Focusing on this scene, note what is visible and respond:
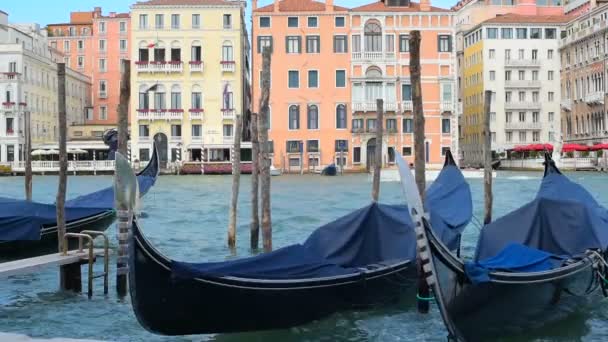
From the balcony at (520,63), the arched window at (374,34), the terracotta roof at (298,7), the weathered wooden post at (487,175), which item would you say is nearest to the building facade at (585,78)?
the balcony at (520,63)

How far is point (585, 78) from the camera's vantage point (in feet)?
127

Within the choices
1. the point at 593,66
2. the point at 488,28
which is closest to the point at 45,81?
the point at 488,28

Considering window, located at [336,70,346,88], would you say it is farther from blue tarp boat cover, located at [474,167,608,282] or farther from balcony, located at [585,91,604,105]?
blue tarp boat cover, located at [474,167,608,282]

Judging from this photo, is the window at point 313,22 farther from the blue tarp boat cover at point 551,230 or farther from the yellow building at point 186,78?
the blue tarp boat cover at point 551,230

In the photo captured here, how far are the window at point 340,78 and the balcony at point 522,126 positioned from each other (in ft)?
37.8

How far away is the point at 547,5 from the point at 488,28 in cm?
785

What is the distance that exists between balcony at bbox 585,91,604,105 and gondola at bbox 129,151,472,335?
32.7m

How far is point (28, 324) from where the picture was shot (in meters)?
6.07

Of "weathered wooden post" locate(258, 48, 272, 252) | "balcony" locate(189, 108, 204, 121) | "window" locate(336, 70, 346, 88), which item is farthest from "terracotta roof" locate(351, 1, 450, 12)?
"weathered wooden post" locate(258, 48, 272, 252)

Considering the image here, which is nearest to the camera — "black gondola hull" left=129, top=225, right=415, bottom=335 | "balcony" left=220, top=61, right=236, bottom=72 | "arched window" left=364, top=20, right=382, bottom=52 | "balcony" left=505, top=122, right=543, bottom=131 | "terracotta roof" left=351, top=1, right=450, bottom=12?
"black gondola hull" left=129, top=225, right=415, bottom=335

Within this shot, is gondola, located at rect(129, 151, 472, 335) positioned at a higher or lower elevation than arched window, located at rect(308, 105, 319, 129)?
lower

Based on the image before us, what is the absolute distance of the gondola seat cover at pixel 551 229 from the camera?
6363 mm

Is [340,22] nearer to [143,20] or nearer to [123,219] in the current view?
[143,20]

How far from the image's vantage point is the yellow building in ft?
113
